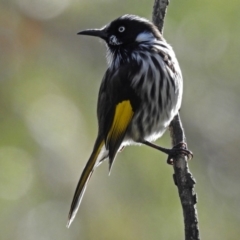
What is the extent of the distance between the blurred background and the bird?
1.16 metres

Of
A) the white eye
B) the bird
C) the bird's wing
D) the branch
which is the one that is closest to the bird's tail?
the bird

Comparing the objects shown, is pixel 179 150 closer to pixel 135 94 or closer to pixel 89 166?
pixel 135 94

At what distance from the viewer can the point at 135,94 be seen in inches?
295

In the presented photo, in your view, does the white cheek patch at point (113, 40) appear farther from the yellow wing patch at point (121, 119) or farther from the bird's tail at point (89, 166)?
the bird's tail at point (89, 166)

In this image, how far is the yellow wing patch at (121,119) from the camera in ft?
24.3

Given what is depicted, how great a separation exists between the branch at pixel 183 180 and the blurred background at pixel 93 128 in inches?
61.7

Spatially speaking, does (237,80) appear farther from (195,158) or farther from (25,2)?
(25,2)

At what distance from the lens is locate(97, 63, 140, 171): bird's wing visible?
7422 mm

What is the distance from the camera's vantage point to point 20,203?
875 cm

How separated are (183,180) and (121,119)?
1.02 m

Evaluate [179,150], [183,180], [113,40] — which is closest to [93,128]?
[113,40]

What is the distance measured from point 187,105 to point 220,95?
0.33 m

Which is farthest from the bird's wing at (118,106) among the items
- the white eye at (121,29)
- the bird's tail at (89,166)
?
the white eye at (121,29)

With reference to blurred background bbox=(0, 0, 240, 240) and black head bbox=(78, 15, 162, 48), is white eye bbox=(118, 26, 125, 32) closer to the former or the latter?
black head bbox=(78, 15, 162, 48)
